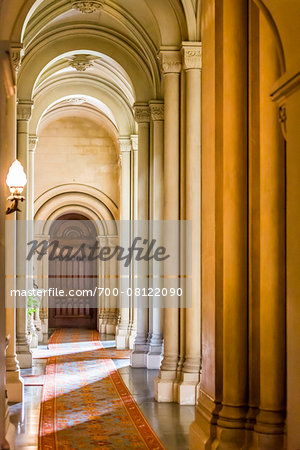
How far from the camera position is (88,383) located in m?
15.1

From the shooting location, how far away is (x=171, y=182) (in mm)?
13055

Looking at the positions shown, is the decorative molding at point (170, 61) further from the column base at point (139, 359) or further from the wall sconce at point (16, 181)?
the column base at point (139, 359)

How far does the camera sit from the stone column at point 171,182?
12672mm

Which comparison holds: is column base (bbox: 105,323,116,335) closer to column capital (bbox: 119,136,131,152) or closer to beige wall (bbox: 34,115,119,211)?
beige wall (bbox: 34,115,119,211)

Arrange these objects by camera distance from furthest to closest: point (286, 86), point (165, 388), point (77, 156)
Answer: point (77, 156) < point (165, 388) < point (286, 86)

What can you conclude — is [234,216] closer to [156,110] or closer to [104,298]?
[156,110]

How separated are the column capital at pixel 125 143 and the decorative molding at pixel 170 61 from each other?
31.2 feet

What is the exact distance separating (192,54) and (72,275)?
20552mm

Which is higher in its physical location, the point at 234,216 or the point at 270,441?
the point at 234,216

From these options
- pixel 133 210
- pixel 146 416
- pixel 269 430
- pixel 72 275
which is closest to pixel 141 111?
pixel 133 210

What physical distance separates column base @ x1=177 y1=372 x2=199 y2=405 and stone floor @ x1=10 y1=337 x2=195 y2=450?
17 centimetres

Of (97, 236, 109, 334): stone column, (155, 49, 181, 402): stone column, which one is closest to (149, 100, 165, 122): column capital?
(155, 49, 181, 402): stone column

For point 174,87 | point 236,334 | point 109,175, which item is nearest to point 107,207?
point 109,175

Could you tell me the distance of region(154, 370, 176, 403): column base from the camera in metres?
12.5
